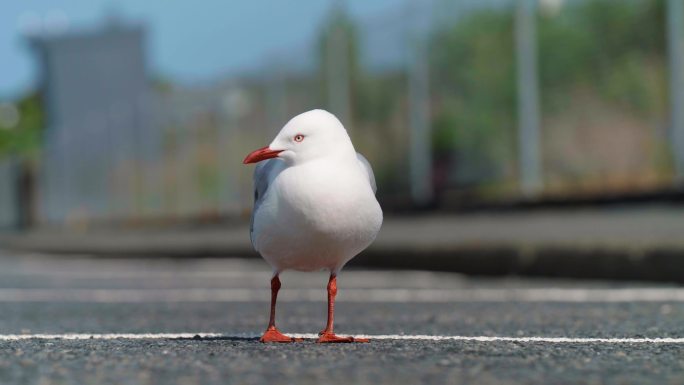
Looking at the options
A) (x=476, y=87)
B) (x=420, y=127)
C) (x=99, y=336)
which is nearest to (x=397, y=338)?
(x=99, y=336)

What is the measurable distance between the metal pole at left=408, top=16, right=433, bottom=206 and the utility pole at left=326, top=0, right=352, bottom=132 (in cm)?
201

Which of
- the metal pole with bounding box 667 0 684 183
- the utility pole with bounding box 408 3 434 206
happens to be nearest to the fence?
the utility pole with bounding box 408 3 434 206

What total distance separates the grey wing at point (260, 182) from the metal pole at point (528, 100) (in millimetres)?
8261

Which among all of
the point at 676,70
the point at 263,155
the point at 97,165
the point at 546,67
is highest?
the point at 546,67

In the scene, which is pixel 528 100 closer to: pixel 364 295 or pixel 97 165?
pixel 364 295

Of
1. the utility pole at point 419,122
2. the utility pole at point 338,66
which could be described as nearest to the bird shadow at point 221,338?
the utility pole at point 419,122

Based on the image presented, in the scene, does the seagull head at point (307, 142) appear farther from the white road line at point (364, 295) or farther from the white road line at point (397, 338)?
the white road line at point (364, 295)

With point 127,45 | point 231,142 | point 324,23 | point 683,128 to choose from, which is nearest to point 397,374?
point 683,128

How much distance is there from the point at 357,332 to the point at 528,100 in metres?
7.90

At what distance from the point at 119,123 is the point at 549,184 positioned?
1887cm

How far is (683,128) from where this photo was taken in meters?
10.8

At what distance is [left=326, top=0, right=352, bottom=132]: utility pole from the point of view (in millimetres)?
17359

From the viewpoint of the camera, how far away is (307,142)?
4.13 m

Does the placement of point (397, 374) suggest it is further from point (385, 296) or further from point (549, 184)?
point (549, 184)
